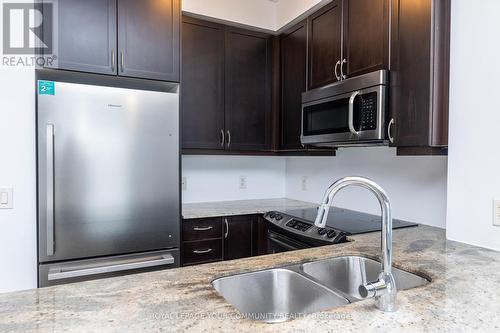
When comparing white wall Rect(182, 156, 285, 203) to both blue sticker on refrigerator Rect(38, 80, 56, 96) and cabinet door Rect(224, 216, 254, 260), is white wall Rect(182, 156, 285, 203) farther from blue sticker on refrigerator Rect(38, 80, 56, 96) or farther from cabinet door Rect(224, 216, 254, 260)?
blue sticker on refrigerator Rect(38, 80, 56, 96)

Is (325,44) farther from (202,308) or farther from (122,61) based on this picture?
(202,308)

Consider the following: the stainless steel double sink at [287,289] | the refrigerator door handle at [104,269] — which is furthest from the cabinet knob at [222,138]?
the stainless steel double sink at [287,289]

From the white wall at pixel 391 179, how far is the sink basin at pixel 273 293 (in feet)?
3.92

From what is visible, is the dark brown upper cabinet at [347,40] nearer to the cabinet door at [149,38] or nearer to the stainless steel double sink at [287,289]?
the cabinet door at [149,38]

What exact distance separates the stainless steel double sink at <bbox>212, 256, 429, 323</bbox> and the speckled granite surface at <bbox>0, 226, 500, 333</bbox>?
41 mm

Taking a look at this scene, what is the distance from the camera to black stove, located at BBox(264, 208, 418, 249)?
1802mm

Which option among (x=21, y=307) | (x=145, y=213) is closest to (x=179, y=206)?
(x=145, y=213)

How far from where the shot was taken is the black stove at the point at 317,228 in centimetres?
180

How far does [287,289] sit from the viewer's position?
1179 millimetres

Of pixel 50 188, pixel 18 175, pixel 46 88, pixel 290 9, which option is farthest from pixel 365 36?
pixel 18 175

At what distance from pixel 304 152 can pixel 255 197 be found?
2.55ft

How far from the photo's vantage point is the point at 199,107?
250 cm

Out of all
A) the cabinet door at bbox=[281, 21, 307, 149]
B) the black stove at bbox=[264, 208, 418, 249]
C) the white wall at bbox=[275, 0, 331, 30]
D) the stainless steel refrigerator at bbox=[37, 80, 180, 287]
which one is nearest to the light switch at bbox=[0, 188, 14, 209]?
A: the stainless steel refrigerator at bbox=[37, 80, 180, 287]

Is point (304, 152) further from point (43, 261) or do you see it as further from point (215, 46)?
point (43, 261)
